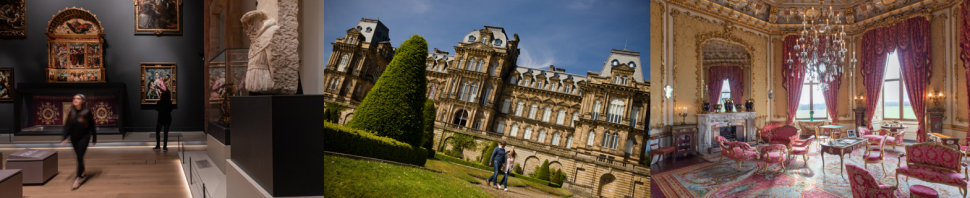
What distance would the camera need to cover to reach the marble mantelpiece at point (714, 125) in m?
6.98

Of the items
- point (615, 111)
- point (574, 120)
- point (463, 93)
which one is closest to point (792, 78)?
point (615, 111)

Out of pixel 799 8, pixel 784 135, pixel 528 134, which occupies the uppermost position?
pixel 799 8

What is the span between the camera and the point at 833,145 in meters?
5.69

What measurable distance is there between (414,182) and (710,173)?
6.20 metres

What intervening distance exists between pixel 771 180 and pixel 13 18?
45.8ft

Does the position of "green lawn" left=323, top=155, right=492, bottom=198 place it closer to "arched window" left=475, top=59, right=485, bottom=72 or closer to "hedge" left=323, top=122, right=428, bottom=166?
"hedge" left=323, top=122, right=428, bottom=166

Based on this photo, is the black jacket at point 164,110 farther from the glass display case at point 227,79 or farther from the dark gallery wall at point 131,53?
the dark gallery wall at point 131,53

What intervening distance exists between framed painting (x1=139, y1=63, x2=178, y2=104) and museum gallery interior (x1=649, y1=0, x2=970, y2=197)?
1005 cm

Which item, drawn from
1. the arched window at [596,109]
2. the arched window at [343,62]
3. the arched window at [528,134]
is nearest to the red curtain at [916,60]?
the arched window at [596,109]

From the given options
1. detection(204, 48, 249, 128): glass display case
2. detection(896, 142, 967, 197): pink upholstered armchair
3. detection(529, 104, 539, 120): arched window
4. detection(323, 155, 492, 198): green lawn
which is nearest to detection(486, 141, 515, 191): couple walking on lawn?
detection(323, 155, 492, 198): green lawn

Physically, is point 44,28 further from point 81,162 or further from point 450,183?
point 450,183

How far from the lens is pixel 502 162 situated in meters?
1.74

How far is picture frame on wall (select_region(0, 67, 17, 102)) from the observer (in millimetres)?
5551

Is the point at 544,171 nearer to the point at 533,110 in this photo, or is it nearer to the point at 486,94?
the point at 533,110
